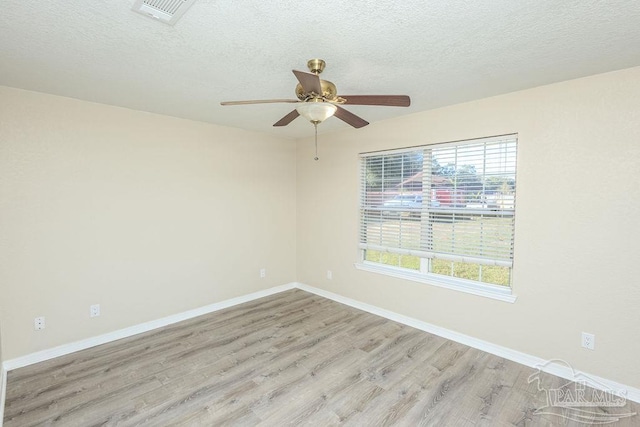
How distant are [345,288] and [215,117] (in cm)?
279

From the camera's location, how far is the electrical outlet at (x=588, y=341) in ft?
7.84

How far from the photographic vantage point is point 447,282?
130 inches

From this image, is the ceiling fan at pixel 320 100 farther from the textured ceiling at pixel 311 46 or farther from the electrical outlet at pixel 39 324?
the electrical outlet at pixel 39 324

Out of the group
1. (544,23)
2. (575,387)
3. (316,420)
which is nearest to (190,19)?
(544,23)

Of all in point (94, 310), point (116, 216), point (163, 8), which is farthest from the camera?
point (116, 216)

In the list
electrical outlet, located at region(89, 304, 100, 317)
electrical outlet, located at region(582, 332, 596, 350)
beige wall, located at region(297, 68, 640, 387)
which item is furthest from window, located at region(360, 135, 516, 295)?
electrical outlet, located at region(89, 304, 100, 317)

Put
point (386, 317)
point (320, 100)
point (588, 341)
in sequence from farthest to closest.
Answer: point (386, 317)
point (588, 341)
point (320, 100)

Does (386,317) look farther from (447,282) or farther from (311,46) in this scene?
(311,46)

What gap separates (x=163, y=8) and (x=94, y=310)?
9.64ft

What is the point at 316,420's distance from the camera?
2.05 metres

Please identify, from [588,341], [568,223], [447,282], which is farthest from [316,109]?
[588,341]

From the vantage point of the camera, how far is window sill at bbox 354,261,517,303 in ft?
9.50

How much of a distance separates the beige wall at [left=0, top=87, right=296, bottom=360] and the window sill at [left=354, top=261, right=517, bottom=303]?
5.63 feet

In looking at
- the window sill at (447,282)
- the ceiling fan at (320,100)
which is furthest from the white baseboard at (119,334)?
the ceiling fan at (320,100)
